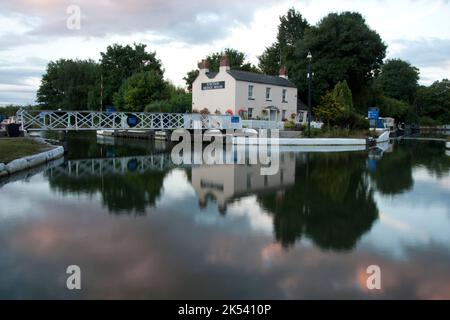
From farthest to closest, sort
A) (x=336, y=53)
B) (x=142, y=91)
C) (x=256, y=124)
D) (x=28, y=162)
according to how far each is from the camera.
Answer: (x=142, y=91) → (x=336, y=53) → (x=256, y=124) → (x=28, y=162)

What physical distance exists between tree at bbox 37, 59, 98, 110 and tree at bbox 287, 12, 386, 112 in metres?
30.7

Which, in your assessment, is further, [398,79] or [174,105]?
[398,79]

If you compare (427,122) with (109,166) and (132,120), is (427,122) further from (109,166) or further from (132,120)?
(109,166)

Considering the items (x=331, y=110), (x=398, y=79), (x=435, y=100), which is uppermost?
(x=398, y=79)

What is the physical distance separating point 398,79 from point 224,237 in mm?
75142

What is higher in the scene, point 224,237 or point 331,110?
point 331,110

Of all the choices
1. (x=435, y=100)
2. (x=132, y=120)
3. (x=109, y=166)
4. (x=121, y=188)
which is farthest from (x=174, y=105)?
(x=435, y=100)

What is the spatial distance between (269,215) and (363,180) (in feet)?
20.6

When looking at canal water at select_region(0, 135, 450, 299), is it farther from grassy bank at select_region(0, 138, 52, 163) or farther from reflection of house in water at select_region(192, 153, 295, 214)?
grassy bank at select_region(0, 138, 52, 163)

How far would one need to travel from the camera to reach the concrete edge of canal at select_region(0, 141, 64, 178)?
533 inches

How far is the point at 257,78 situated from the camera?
35.3 meters

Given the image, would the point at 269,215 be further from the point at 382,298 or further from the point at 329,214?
the point at 382,298

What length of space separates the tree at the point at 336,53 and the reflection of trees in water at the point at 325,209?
1110 inches
